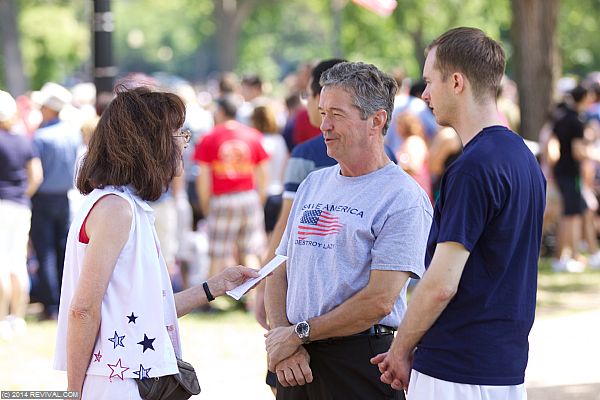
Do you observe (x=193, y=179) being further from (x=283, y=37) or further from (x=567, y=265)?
(x=283, y=37)

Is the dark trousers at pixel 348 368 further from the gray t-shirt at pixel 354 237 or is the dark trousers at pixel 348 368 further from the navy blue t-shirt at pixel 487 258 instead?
the navy blue t-shirt at pixel 487 258

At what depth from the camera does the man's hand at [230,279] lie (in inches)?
161

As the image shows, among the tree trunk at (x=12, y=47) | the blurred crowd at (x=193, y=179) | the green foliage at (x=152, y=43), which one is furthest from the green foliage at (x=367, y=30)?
the green foliage at (x=152, y=43)

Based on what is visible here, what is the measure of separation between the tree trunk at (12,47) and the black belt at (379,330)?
37.0m

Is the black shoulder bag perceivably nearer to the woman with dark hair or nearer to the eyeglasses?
the woman with dark hair

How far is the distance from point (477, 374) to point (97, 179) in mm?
1443

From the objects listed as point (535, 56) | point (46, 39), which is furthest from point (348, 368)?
point (46, 39)

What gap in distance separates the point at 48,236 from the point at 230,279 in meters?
6.55

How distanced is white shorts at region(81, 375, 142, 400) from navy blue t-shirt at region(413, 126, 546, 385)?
0.96 metres

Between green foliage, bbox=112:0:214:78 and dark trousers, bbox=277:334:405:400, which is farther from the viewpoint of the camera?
green foliage, bbox=112:0:214:78

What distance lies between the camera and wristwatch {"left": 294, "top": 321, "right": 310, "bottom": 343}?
403cm

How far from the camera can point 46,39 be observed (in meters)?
48.7

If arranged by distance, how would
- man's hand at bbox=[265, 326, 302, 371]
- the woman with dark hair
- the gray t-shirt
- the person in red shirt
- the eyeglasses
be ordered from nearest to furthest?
the woman with dark hair, the eyeglasses, the gray t-shirt, man's hand at bbox=[265, 326, 302, 371], the person in red shirt

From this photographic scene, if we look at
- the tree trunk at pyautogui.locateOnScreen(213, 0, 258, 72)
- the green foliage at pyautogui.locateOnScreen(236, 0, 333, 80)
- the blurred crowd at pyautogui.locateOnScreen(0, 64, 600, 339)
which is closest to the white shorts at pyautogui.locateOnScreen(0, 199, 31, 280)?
the blurred crowd at pyautogui.locateOnScreen(0, 64, 600, 339)
